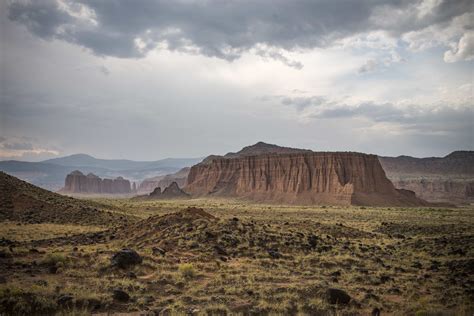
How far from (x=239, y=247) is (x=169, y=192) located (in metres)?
114

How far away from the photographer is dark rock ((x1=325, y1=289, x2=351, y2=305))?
11.4 metres

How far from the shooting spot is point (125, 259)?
15.1 metres

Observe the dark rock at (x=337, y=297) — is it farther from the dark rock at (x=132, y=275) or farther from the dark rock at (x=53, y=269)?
the dark rock at (x=53, y=269)

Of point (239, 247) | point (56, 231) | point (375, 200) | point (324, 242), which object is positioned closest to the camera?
point (239, 247)

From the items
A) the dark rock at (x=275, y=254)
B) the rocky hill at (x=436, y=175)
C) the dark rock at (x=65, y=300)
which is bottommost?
the dark rock at (x=275, y=254)

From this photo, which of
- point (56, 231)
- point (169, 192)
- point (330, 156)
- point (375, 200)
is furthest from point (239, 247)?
point (169, 192)

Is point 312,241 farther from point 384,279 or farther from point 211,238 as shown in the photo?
point 384,279

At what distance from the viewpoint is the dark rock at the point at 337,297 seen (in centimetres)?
1145

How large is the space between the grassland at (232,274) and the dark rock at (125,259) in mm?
299

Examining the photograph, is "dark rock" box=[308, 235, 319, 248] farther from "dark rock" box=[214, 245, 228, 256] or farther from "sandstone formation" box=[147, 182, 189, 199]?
"sandstone formation" box=[147, 182, 189, 199]

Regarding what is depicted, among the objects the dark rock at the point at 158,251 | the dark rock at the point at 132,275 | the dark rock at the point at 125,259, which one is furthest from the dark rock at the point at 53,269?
the dark rock at the point at 158,251

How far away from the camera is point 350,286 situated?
13766 mm

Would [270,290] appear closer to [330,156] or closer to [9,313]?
[9,313]

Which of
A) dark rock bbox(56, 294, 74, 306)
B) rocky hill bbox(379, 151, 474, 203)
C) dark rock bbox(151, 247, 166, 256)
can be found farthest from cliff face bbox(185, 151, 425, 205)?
dark rock bbox(56, 294, 74, 306)
